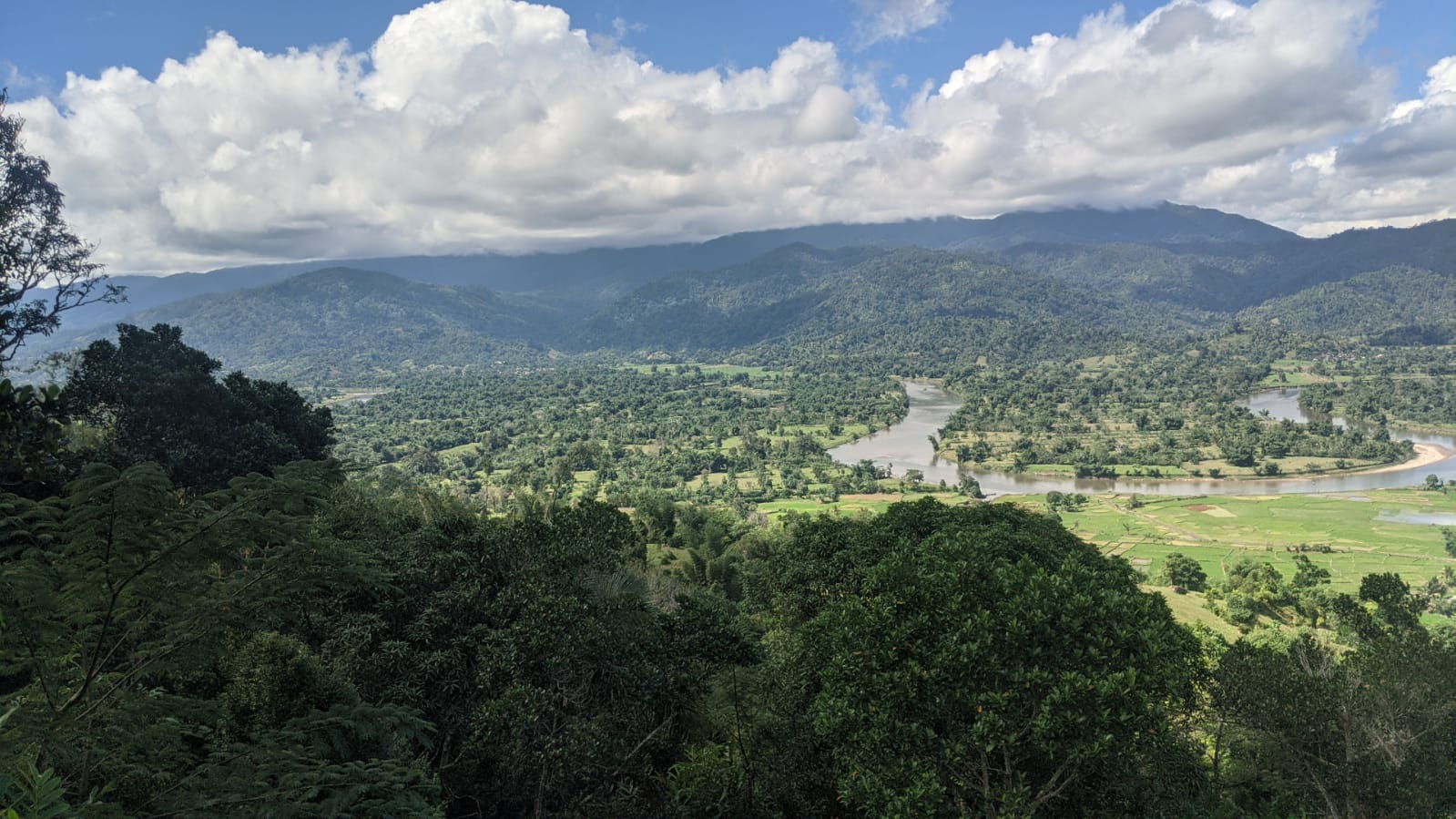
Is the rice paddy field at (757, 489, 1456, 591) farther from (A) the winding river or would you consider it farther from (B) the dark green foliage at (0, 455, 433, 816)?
(B) the dark green foliage at (0, 455, 433, 816)

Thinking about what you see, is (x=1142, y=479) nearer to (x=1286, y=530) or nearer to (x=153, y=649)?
(x=1286, y=530)

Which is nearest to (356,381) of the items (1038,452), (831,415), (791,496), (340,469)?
(831,415)

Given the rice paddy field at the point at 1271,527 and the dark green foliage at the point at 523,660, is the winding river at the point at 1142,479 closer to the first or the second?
the rice paddy field at the point at 1271,527

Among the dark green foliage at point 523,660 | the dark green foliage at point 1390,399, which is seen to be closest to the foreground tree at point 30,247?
the dark green foliage at point 523,660

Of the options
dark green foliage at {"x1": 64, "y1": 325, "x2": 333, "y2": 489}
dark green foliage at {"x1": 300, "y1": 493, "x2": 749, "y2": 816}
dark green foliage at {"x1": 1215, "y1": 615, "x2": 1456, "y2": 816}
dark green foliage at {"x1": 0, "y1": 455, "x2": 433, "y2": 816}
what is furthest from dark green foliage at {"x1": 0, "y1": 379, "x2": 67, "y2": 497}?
dark green foliage at {"x1": 1215, "y1": 615, "x2": 1456, "y2": 816}

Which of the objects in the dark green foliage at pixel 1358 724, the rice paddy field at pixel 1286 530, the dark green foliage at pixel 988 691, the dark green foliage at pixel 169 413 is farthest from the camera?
the rice paddy field at pixel 1286 530

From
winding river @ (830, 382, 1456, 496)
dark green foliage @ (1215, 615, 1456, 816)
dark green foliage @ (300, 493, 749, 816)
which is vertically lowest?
winding river @ (830, 382, 1456, 496)
